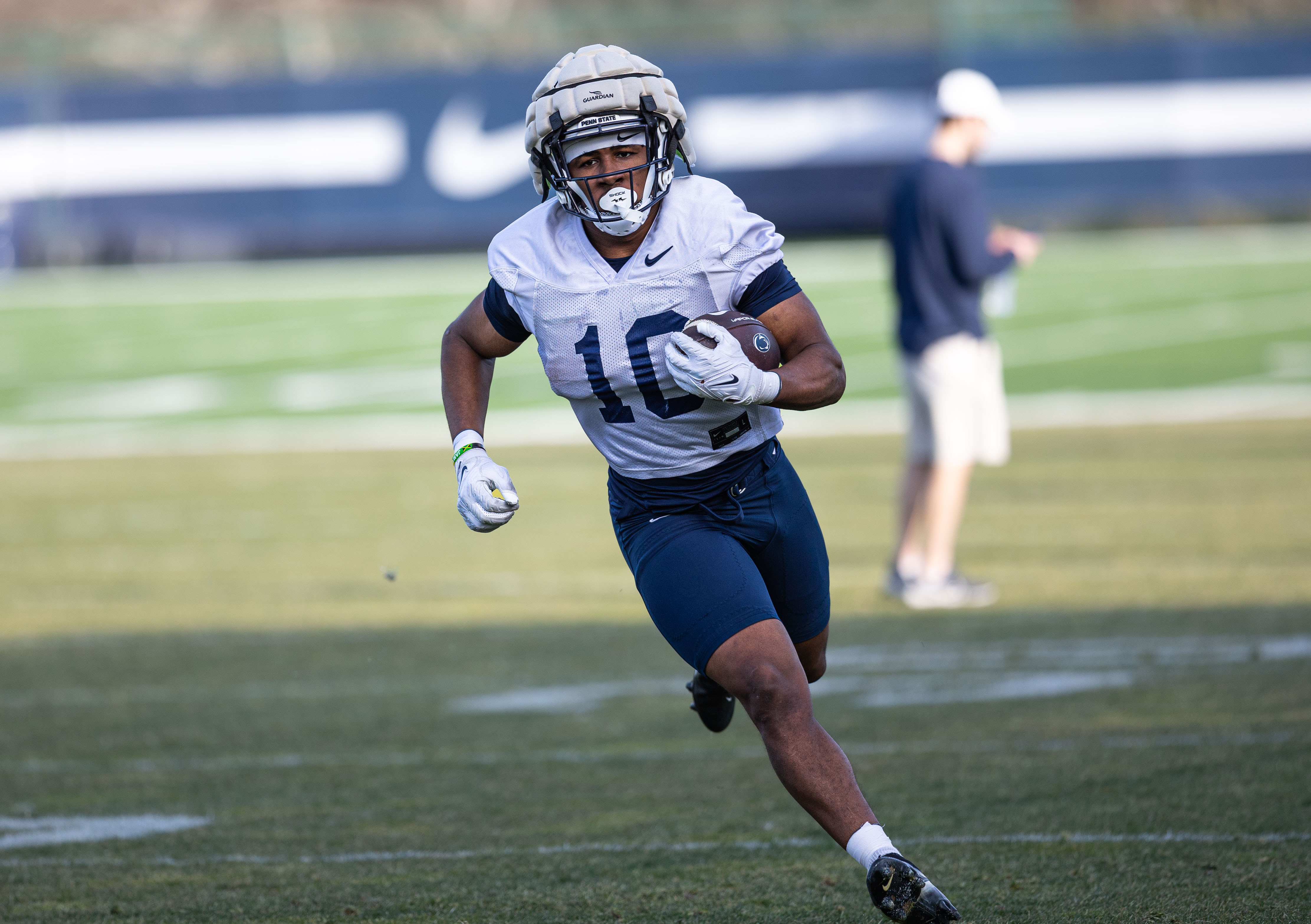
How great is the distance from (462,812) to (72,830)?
3.53 feet

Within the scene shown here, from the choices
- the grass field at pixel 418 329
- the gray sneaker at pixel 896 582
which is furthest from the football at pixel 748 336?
the grass field at pixel 418 329

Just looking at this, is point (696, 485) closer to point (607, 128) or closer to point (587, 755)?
point (607, 128)

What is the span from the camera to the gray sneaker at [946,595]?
7836 millimetres

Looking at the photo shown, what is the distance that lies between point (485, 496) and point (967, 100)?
4681 millimetres

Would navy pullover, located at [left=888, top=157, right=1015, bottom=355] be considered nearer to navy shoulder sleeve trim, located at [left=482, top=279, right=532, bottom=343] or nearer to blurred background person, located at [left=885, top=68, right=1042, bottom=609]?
blurred background person, located at [left=885, top=68, right=1042, bottom=609]

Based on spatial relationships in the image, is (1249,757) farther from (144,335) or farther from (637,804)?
(144,335)

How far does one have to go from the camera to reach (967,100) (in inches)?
312

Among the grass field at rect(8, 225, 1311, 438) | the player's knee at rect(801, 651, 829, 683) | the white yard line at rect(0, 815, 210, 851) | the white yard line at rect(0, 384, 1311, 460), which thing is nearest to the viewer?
the player's knee at rect(801, 651, 829, 683)

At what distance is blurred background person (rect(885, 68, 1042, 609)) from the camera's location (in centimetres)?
784

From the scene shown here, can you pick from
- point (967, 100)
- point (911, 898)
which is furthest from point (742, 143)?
point (911, 898)

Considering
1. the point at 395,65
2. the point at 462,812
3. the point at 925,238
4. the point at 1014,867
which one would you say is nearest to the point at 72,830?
the point at 462,812

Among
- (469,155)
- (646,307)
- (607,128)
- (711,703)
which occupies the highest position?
(469,155)

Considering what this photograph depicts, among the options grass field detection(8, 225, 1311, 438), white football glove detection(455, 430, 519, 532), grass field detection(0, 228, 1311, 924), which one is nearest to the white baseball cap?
grass field detection(0, 228, 1311, 924)

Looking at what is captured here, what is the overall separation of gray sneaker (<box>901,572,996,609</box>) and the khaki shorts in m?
0.54
